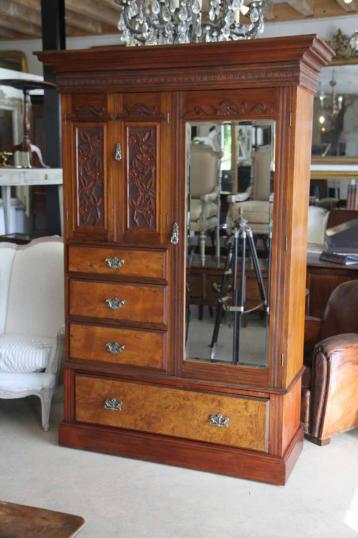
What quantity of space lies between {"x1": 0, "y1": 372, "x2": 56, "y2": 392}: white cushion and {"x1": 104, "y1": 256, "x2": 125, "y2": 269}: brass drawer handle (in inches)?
30.0

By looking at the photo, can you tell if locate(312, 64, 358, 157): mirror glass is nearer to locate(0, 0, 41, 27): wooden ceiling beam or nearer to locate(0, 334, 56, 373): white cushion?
locate(0, 0, 41, 27): wooden ceiling beam

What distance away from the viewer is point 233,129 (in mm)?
2875

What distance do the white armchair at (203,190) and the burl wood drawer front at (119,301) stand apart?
288 millimetres

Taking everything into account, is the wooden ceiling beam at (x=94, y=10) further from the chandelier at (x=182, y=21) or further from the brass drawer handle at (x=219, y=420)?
the brass drawer handle at (x=219, y=420)

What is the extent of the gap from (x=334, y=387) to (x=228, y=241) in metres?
0.89

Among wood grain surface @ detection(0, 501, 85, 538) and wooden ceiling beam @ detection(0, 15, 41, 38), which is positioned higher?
wooden ceiling beam @ detection(0, 15, 41, 38)

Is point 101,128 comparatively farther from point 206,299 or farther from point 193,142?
point 206,299

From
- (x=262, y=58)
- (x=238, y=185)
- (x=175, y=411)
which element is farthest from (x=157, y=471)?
(x=262, y=58)

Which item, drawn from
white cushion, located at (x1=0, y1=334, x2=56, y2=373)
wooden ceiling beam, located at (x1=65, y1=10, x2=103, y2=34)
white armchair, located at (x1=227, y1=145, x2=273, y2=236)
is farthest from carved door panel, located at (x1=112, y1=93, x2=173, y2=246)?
wooden ceiling beam, located at (x1=65, y1=10, x2=103, y2=34)

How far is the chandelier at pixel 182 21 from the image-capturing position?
3449 mm

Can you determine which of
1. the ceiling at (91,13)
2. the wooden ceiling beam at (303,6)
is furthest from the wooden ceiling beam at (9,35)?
the wooden ceiling beam at (303,6)

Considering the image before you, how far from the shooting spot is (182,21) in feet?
11.4

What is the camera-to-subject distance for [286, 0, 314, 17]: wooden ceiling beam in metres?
6.25

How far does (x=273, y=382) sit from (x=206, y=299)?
481 mm
